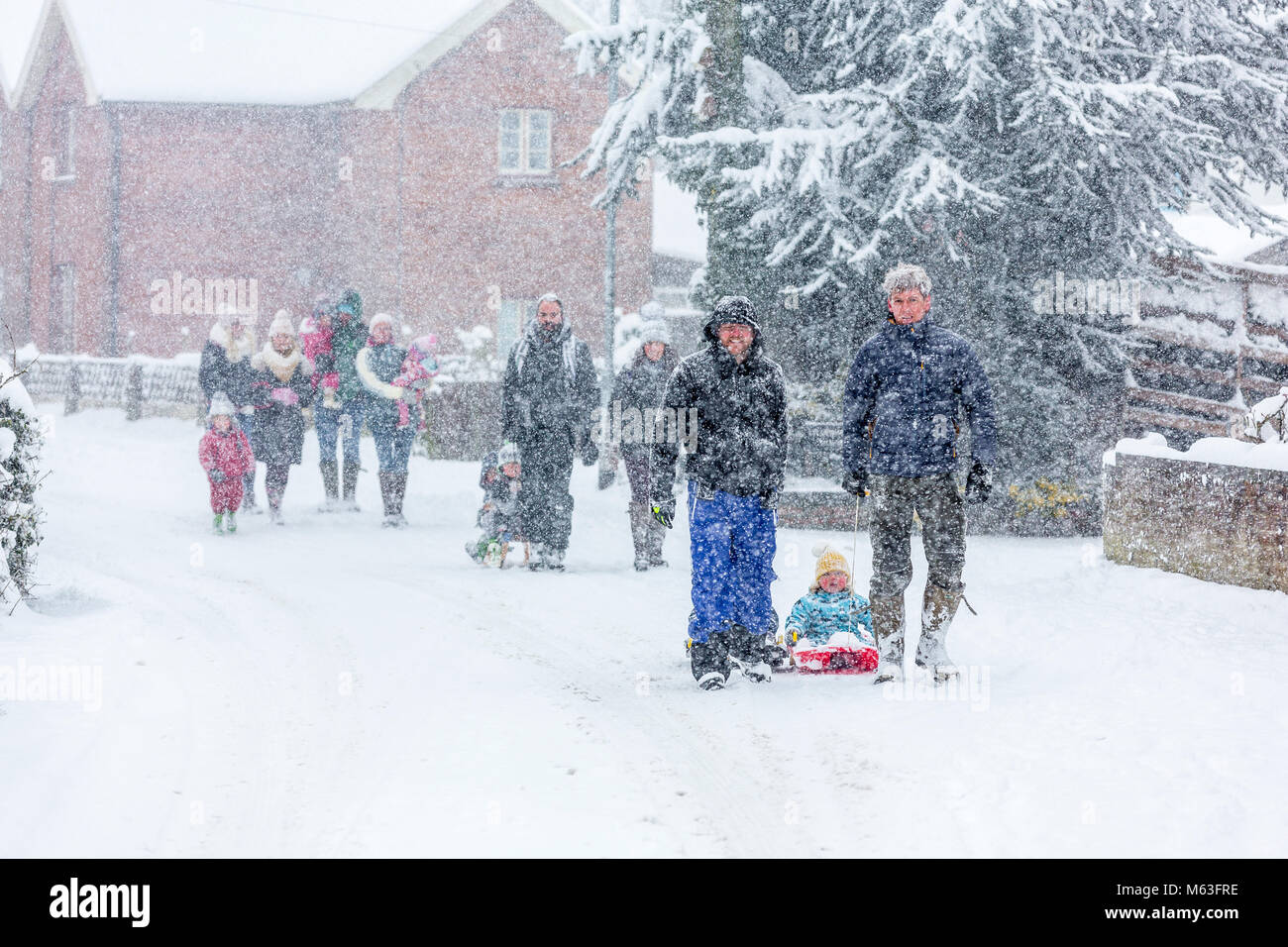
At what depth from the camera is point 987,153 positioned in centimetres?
1247

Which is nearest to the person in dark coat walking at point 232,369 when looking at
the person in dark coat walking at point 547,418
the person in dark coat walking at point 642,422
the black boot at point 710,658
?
the person in dark coat walking at point 547,418

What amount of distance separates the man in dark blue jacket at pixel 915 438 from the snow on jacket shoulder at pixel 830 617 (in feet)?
1.10

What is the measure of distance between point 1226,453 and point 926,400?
3589mm

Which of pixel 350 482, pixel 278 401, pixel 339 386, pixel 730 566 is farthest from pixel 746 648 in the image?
pixel 350 482

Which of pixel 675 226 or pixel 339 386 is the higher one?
pixel 675 226

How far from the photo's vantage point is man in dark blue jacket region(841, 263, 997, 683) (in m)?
6.34

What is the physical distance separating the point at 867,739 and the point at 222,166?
24.9 metres

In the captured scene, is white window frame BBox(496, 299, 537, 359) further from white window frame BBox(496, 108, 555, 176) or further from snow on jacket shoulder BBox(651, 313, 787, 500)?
snow on jacket shoulder BBox(651, 313, 787, 500)

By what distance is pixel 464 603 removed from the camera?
28.6ft

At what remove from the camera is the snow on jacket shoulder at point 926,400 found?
6336 millimetres

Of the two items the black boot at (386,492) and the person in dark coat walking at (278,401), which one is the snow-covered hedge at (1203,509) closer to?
the black boot at (386,492)

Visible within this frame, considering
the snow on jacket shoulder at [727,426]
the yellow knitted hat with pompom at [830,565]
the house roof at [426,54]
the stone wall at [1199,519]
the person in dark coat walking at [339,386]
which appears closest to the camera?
the snow on jacket shoulder at [727,426]

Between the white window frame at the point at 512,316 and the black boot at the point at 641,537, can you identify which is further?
the white window frame at the point at 512,316

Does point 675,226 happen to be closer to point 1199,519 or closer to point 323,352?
point 323,352
